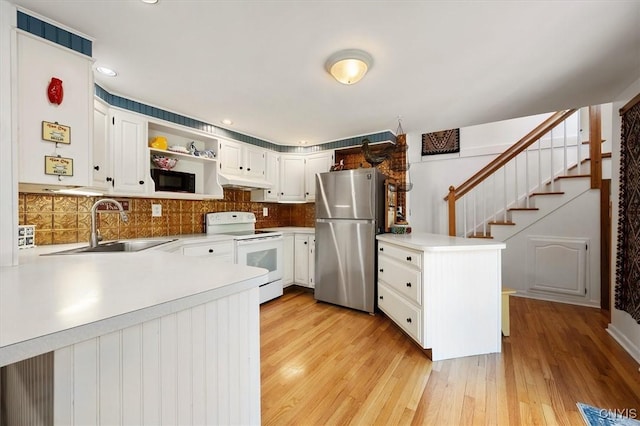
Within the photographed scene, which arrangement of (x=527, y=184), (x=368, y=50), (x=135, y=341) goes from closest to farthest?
(x=135, y=341) < (x=368, y=50) < (x=527, y=184)

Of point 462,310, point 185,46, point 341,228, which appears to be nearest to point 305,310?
point 341,228

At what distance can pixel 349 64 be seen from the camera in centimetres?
173

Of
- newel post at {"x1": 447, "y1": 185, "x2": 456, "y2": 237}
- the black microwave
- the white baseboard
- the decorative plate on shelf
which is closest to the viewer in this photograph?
the white baseboard

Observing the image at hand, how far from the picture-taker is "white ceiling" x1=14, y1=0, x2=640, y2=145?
134 cm

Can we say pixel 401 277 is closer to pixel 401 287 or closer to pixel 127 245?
pixel 401 287

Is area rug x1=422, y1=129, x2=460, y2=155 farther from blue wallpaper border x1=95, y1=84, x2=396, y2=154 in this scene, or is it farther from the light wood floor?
the light wood floor

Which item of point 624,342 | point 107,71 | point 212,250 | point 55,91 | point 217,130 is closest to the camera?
point 55,91

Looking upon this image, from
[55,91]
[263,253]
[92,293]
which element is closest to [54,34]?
[55,91]

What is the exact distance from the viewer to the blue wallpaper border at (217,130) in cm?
229

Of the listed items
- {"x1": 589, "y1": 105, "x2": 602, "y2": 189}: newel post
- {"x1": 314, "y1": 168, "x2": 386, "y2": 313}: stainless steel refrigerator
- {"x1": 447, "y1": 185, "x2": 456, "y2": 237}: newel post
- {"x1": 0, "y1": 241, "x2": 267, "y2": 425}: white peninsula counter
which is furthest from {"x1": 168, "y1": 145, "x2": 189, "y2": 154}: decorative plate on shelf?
{"x1": 589, "y1": 105, "x2": 602, "y2": 189}: newel post

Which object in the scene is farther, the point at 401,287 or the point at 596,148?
the point at 596,148

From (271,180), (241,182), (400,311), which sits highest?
(271,180)

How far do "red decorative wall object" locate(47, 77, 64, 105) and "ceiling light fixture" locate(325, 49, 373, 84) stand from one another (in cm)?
158

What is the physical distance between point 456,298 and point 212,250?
2261mm
